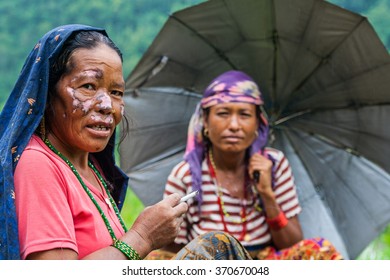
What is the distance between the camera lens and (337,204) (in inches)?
175

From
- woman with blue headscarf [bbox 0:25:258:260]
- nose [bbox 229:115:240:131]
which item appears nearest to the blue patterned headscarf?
woman with blue headscarf [bbox 0:25:258:260]

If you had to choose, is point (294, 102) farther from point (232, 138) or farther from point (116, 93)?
point (116, 93)

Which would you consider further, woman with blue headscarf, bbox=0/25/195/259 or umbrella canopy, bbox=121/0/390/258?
umbrella canopy, bbox=121/0/390/258

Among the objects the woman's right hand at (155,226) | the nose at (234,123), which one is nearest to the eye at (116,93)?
the woman's right hand at (155,226)

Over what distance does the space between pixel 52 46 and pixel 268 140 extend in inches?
100

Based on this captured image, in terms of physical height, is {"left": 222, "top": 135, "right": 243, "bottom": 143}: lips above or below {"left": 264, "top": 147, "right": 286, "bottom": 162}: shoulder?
above

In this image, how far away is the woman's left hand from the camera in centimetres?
408

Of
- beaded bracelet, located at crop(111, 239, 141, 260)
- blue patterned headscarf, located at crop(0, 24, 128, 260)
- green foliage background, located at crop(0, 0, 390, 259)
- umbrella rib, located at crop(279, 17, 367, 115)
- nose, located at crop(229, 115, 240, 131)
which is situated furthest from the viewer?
green foliage background, located at crop(0, 0, 390, 259)

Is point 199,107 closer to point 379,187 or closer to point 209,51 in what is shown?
point 209,51

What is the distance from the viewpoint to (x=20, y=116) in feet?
6.97

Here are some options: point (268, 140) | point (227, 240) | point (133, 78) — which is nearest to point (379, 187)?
point (268, 140)

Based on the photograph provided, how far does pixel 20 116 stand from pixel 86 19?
6098 millimetres

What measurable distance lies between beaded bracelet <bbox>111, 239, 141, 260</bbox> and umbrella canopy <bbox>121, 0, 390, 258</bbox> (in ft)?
7.15

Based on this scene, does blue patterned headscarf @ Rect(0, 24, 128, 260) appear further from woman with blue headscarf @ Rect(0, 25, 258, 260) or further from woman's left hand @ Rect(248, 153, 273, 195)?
woman's left hand @ Rect(248, 153, 273, 195)
